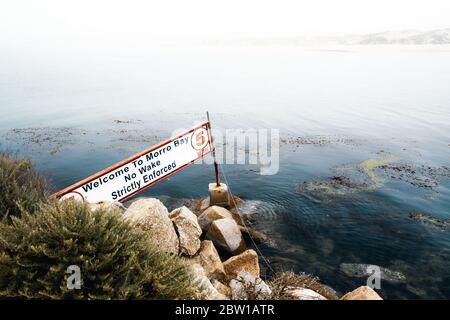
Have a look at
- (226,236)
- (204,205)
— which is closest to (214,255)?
(226,236)

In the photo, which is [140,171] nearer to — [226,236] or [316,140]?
[226,236]

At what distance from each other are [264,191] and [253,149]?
7.32 meters

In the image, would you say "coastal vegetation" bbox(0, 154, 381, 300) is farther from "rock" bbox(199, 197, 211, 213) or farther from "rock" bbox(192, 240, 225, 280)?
"rock" bbox(199, 197, 211, 213)

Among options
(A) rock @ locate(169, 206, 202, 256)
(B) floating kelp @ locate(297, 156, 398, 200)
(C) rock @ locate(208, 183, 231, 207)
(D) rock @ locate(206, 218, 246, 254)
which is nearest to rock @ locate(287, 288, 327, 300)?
(A) rock @ locate(169, 206, 202, 256)

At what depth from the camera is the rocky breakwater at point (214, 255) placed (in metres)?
6.23

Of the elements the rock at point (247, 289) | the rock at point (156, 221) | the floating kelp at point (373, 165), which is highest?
the rock at point (156, 221)

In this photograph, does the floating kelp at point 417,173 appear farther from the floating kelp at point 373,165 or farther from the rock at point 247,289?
the rock at point 247,289

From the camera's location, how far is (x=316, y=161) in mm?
19750

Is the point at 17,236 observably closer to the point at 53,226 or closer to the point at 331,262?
the point at 53,226

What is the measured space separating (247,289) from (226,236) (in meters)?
4.13

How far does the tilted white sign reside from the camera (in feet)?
24.9

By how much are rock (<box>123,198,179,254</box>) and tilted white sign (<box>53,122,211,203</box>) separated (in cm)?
79

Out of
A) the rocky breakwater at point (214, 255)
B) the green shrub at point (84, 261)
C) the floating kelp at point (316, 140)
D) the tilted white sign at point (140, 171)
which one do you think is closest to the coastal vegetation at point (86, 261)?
the green shrub at point (84, 261)

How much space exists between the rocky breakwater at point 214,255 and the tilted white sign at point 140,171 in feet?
1.54
